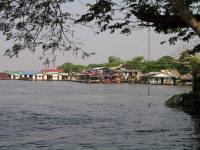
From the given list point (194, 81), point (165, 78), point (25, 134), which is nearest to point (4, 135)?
point (25, 134)

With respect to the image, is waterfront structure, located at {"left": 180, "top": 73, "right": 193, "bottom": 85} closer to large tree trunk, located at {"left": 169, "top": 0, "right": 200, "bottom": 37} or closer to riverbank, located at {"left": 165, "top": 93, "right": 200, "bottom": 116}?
riverbank, located at {"left": 165, "top": 93, "right": 200, "bottom": 116}

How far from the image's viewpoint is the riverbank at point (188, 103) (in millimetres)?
30917

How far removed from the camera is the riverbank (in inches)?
1217

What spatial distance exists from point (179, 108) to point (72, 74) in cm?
14167

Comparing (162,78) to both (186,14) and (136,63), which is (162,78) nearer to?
(136,63)

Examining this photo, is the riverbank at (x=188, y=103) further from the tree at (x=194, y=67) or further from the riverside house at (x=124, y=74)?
the riverside house at (x=124, y=74)

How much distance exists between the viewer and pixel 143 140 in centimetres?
1931

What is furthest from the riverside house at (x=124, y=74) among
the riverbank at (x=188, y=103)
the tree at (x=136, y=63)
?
the riverbank at (x=188, y=103)

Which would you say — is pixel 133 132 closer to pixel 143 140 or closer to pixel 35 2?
pixel 143 140

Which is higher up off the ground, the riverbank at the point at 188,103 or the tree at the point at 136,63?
the tree at the point at 136,63

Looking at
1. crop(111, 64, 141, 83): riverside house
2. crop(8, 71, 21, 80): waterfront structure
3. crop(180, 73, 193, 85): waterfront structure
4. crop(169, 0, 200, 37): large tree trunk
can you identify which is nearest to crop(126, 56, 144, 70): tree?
crop(111, 64, 141, 83): riverside house

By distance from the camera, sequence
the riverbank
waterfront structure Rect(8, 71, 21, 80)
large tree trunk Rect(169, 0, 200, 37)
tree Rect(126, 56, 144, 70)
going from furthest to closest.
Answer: waterfront structure Rect(8, 71, 21, 80) → tree Rect(126, 56, 144, 70) → the riverbank → large tree trunk Rect(169, 0, 200, 37)

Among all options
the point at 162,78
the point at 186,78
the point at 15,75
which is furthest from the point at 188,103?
the point at 15,75

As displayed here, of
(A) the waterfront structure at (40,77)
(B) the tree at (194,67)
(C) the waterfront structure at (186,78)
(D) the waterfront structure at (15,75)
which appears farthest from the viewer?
(D) the waterfront structure at (15,75)
